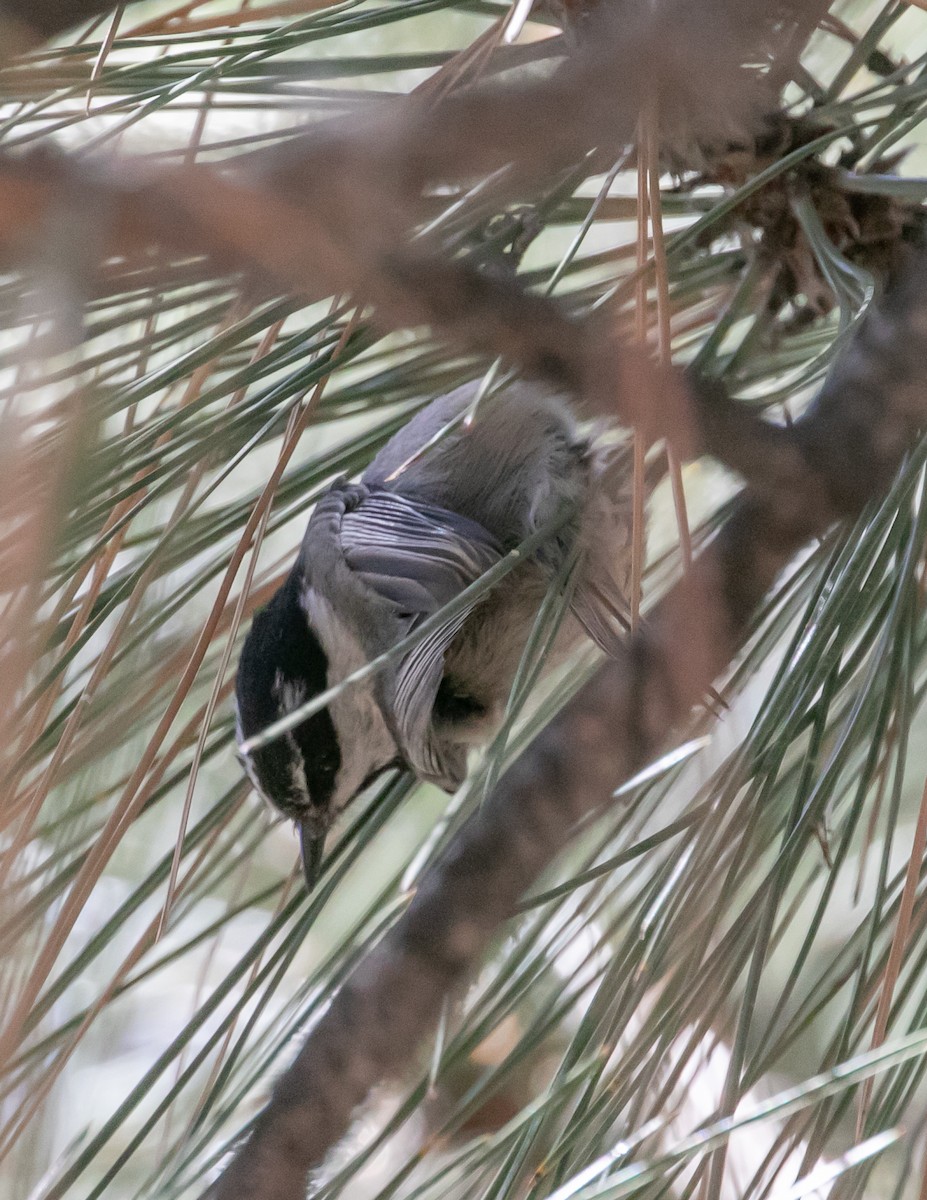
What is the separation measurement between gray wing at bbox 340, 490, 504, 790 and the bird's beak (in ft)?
0.38

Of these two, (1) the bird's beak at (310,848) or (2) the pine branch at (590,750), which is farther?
(1) the bird's beak at (310,848)

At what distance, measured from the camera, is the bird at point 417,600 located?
45.7 inches

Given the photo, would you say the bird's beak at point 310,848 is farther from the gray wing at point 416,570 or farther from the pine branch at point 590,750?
the pine branch at point 590,750

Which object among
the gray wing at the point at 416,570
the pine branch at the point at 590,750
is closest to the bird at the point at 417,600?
the gray wing at the point at 416,570

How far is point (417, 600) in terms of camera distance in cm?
127

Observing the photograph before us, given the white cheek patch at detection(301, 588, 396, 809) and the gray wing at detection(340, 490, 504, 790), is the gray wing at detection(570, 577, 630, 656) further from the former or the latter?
the white cheek patch at detection(301, 588, 396, 809)

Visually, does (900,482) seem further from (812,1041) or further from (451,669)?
(812,1041)

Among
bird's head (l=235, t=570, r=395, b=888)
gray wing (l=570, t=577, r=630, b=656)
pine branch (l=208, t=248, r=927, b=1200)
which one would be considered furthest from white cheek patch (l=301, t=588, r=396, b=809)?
pine branch (l=208, t=248, r=927, b=1200)

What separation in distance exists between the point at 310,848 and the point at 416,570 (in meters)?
0.28

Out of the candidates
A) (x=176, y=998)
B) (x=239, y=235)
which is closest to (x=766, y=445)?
(x=239, y=235)

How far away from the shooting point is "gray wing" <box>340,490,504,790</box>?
120 centimetres

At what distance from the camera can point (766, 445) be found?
68 centimetres

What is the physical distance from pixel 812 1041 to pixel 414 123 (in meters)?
1.63

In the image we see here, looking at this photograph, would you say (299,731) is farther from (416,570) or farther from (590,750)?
(590,750)
